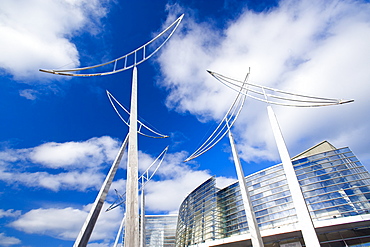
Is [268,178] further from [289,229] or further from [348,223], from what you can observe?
[348,223]

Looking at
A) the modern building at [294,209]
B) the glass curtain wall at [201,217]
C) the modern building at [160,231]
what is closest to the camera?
the modern building at [294,209]

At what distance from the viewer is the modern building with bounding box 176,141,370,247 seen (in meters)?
32.0

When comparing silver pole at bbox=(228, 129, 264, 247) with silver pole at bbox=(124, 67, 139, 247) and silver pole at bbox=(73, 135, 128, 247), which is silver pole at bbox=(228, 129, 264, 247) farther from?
silver pole at bbox=(124, 67, 139, 247)

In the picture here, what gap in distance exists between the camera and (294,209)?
36281 mm

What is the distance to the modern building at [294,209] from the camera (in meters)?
32.0

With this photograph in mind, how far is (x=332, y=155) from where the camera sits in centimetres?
3881

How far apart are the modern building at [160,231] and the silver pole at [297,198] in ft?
265

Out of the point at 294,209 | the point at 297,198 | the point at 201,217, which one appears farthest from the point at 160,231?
the point at 297,198

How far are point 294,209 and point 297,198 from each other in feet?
104

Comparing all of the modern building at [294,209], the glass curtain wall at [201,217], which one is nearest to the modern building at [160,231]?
the glass curtain wall at [201,217]

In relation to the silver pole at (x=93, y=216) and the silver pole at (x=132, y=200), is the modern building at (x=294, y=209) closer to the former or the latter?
the silver pole at (x=93, y=216)

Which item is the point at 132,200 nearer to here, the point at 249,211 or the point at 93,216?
the point at 93,216

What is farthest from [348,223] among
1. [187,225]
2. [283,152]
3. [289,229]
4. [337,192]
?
[187,225]

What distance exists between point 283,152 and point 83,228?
12213 mm
